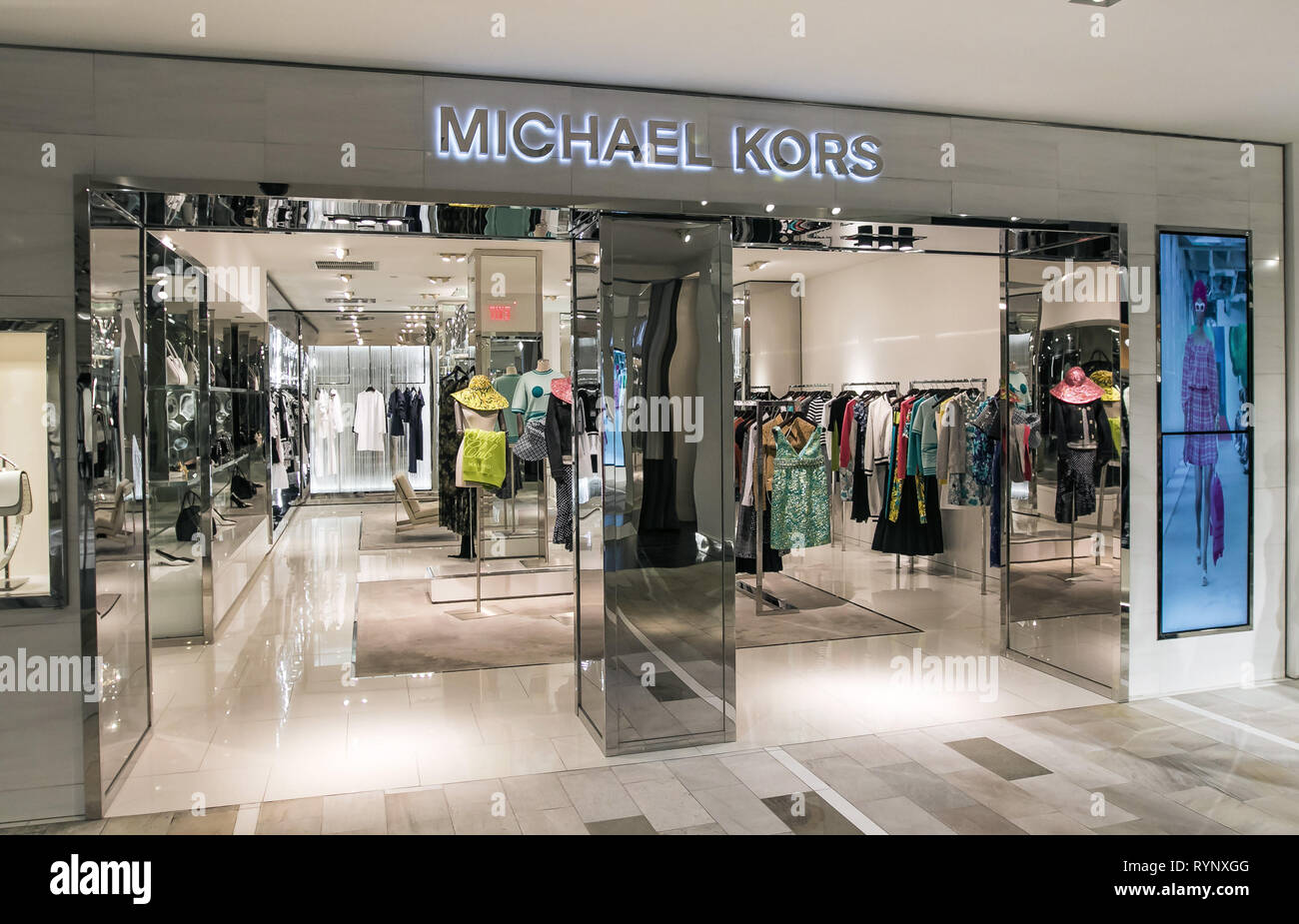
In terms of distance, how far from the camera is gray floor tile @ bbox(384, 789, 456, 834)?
3635mm

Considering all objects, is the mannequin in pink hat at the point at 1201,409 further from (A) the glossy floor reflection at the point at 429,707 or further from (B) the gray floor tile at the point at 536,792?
(B) the gray floor tile at the point at 536,792

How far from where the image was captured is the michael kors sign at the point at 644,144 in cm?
421

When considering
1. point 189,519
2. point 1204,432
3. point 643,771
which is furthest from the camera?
point 189,519

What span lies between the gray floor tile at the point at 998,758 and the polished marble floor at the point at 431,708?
0.27 metres

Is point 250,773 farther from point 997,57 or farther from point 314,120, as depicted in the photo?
point 997,57

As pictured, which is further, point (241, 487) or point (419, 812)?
point (241, 487)

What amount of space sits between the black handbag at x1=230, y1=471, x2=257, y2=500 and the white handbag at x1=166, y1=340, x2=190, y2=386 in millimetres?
1822

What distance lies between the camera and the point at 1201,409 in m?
5.38

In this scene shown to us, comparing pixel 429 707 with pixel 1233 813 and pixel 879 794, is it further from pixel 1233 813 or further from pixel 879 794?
pixel 1233 813

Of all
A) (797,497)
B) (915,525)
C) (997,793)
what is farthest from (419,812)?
(915,525)

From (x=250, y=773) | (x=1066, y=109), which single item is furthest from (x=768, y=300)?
(x=250, y=773)

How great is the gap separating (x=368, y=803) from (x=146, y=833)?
802mm

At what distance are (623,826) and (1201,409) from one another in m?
3.98

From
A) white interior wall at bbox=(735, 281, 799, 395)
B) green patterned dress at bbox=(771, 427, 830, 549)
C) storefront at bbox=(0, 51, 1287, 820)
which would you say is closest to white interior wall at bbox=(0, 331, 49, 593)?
storefront at bbox=(0, 51, 1287, 820)
